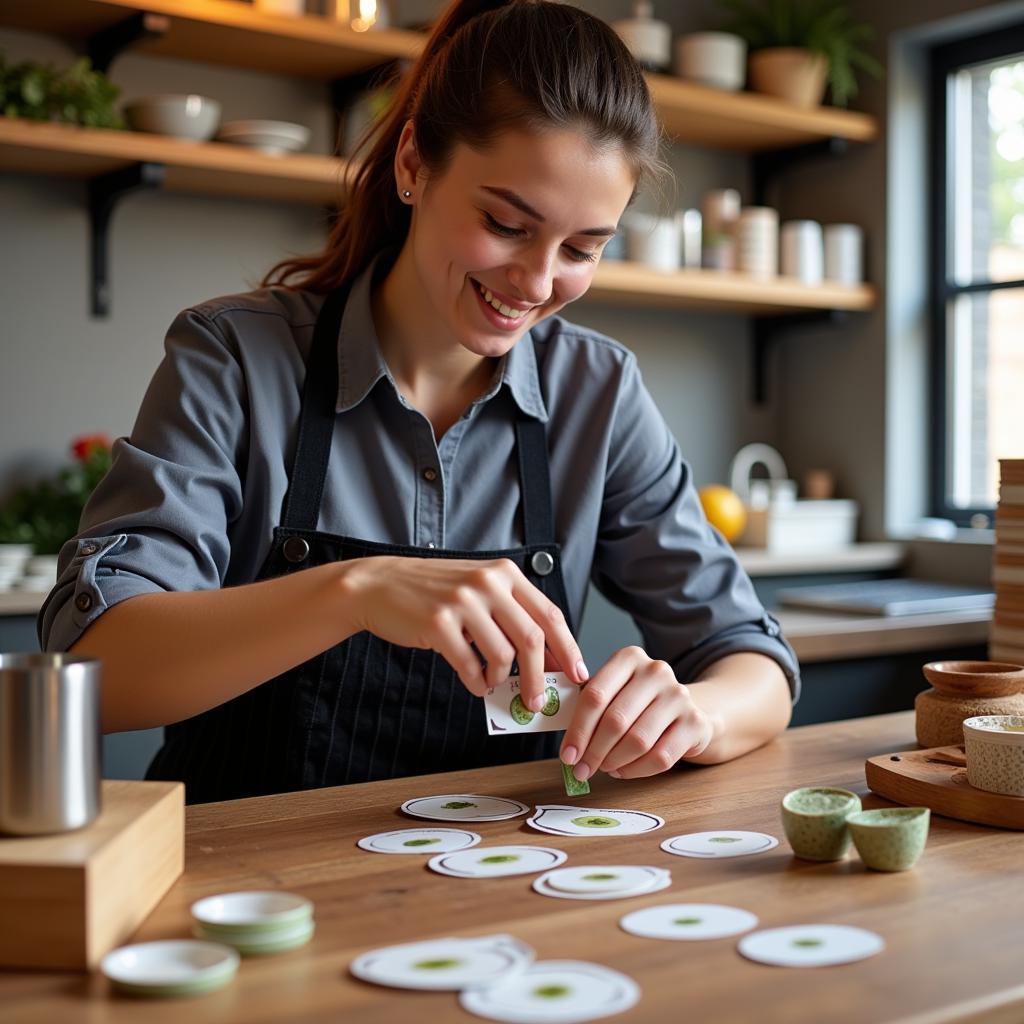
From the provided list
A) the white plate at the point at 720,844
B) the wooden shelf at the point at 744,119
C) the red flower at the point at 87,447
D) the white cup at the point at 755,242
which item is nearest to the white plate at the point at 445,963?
the white plate at the point at 720,844

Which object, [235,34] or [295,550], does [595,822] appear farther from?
[235,34]

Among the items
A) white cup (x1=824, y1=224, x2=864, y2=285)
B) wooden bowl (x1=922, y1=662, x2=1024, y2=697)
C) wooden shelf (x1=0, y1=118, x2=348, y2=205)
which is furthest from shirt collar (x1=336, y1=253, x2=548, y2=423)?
white cup (x1=824, y1=224, x2=864, y2=285)

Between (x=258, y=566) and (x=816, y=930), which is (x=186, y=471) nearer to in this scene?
(x=258, y=566)

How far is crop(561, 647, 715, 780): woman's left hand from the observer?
49.7 inches

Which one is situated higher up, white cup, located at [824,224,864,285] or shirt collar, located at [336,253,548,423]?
white cup, located at [824,224,864,285]

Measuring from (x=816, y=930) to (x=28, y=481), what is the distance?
257 cm

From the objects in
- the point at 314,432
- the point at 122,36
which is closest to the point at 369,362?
the point at 314,432

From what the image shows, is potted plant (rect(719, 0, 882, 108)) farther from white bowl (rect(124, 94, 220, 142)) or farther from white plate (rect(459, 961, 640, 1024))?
white plate (rect(459, 961, 640, 1024))

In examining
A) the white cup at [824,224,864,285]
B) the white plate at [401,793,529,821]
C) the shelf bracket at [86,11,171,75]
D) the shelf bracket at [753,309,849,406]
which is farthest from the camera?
the shelf bracket at [753,309,849,406]

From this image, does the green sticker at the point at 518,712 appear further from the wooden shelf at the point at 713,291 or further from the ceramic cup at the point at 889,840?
the wooden shelf at the point at 713,291

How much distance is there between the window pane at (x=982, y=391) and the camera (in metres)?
3.93

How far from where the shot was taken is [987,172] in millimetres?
4008

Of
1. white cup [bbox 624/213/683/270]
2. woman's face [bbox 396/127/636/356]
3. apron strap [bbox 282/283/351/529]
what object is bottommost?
apron strap [bbox 282/283/351/529]

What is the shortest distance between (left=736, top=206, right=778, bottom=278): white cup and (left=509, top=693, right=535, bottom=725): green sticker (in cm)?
287
